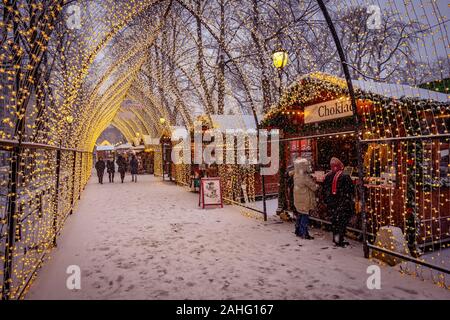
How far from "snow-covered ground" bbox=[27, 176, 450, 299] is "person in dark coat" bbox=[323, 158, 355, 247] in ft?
1.13

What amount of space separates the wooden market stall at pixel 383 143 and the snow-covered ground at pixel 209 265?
3.97ft

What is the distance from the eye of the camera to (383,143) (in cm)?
500

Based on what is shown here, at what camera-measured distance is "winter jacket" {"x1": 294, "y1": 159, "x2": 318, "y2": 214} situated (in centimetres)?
613

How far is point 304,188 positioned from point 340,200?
757 mm

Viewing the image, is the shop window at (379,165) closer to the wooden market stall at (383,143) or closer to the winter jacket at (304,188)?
the wooden market stall at (383,143)

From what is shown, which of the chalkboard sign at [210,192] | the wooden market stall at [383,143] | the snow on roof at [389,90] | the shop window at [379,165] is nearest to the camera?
the wooden market stall at [383,143]

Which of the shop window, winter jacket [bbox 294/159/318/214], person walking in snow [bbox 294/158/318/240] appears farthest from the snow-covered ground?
the shop window

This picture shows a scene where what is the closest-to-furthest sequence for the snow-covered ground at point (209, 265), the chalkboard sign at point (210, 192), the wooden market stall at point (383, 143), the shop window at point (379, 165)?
the snow-covered ground at point (209, 265) → the wooden market stall at point (383, 143) → the shop window at point (379, 165) → the chalkboard sign at point (210, 192)

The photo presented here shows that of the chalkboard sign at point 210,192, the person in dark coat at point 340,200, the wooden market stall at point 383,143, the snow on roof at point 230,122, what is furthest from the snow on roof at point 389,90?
the snow on roof at point 230,122

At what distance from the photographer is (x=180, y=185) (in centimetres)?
1795

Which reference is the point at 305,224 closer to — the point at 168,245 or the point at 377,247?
the point at 377,247

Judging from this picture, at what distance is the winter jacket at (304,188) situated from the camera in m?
6.13
